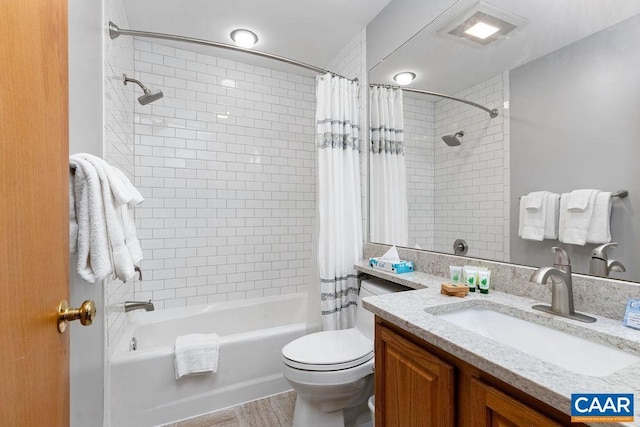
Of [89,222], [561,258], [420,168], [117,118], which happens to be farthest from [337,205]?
[117,118]

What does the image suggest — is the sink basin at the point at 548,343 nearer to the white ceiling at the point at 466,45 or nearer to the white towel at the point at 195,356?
the white ceiling at the point at 466,45

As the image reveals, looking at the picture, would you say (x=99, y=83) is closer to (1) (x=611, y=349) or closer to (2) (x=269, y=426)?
(2) (x=269, y=426)

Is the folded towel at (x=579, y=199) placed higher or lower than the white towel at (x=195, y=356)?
higher

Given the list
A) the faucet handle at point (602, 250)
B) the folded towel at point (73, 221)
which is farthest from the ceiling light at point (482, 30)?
the folded towel at point (73, 221)

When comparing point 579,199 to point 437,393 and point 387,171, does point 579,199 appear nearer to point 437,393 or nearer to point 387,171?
point 437,393

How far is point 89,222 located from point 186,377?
1323 mm

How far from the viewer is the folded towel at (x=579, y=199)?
3.41 feet

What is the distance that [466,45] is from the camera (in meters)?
1.51

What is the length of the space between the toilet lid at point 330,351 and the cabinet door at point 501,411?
0.79m

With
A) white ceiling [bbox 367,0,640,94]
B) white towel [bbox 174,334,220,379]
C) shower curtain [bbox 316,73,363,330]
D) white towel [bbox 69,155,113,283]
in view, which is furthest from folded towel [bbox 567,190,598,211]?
white towel [bbox 174,334,220,379]

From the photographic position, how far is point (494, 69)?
1375mm

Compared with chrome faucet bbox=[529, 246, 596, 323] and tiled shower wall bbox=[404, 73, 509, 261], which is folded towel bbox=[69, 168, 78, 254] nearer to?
chrome faucet bbox=[529, 246, 596, 323]

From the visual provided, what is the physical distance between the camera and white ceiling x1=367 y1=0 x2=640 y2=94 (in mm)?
1063

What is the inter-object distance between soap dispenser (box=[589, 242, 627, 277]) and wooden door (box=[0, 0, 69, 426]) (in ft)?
5.13
